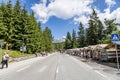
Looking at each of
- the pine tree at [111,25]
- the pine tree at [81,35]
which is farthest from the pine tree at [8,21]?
the pine tree at [81,35]

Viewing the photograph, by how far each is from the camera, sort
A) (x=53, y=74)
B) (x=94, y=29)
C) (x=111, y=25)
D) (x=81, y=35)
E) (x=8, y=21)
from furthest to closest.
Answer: (x=81, y=35) < (x=94, y=29) < (x=111, y=25) < (x=8, y=21) < (x=53, y=74)

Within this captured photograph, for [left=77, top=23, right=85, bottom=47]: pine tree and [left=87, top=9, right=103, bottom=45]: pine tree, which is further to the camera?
[left=77, top=23, right=85, bottom=47]: pine tree

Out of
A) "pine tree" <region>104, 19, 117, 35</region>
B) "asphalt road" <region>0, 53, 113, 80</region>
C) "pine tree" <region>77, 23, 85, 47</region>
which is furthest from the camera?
"pine tree" <region>77, 23, 85, 47</region>

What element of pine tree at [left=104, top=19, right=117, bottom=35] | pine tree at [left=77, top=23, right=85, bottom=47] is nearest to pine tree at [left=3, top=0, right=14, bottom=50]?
pine tree at [left=104, top=19, right=117, bottom=35]

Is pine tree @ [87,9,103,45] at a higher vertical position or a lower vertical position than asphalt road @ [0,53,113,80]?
higher

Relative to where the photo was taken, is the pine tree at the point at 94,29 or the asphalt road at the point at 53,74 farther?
the pine tree at the point at 94,29

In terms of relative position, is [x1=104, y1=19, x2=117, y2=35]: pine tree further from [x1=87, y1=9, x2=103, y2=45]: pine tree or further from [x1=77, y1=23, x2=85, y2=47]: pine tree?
[x1=77, y1=23, x2=85, y2=47]: pine tree

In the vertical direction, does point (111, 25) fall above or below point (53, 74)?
above

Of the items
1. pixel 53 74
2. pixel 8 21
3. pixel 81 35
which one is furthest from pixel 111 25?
pixel 53 74

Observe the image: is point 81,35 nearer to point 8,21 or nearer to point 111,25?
point 111,25

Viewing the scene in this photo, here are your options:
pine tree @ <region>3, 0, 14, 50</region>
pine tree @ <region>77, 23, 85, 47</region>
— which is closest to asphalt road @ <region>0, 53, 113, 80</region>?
pine tree @ <region>3, 0, 14, 50</region>

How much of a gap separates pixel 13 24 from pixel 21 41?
5.15m

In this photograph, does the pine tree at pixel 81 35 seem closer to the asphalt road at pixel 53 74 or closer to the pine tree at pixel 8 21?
the pine tree at pixel 8 21

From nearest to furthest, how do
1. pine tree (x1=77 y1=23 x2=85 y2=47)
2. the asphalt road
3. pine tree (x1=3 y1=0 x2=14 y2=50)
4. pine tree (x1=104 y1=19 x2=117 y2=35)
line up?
the asphalt road < pine tree (x1=3 y1=0 x2=14 y2=50) < pine tree (x1=104 y1=19 x2=117 y2=35) < pine tree (x1=77 y1=23 x2=85 y2=47)
